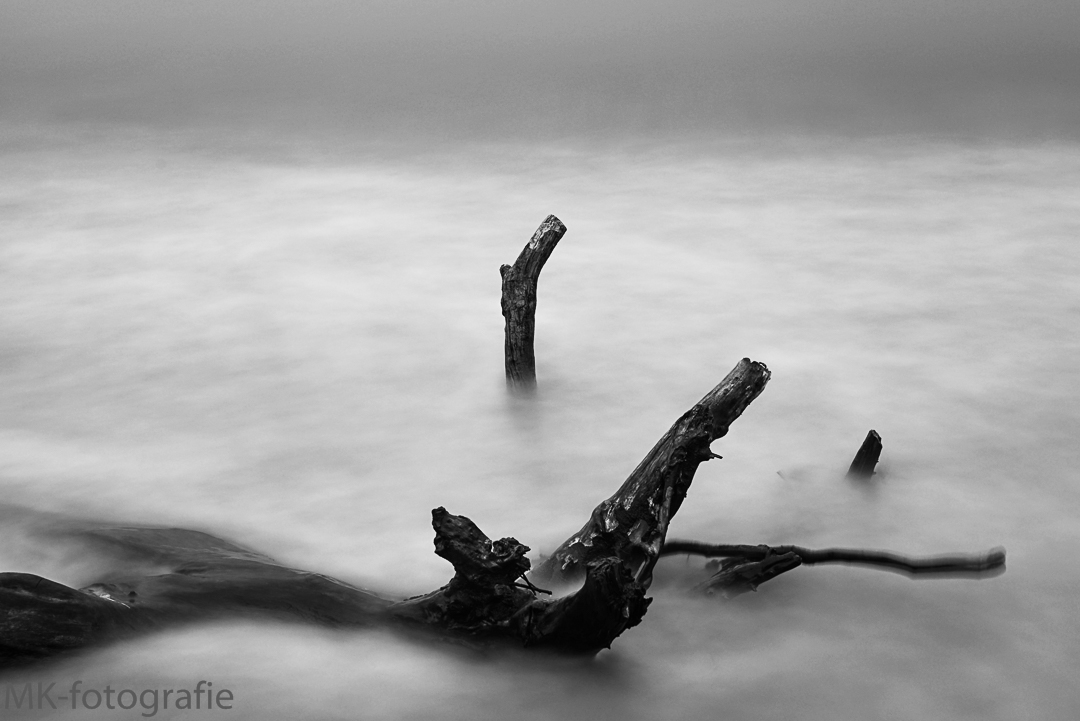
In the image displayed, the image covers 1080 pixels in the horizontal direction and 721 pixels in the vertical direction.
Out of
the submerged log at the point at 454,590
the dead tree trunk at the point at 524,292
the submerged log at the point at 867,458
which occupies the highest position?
the dead tree trunk at the point at 524,292

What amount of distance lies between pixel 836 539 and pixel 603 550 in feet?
3.45

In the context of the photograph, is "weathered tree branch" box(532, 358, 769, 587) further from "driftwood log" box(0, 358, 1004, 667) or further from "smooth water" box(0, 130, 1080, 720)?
"smooth water" box(0, 130, 1080, 720)

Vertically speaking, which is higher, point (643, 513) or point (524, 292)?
point (524, 292)

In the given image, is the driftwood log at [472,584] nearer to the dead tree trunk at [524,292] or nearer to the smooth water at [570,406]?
the smooth water at [570,406]

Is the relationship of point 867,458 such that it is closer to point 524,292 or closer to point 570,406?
point 570,406

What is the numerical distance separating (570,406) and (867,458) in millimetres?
1351

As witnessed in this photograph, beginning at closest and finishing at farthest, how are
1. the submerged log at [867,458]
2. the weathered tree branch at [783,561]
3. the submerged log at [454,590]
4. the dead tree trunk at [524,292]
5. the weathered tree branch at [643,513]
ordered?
the submerged log at [454,590] → the weathered tree branch at [643,513] → the weathered tree branch at [783,561] → the submerged log at [867,458] → the dead tree trunk at [524,292]

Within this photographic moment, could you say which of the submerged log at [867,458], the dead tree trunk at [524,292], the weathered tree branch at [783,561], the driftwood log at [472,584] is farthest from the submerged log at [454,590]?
the dead tree trunk at [524,292]

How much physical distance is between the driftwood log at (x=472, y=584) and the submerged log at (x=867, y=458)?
749 millimetres

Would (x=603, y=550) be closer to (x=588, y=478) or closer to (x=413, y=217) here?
(x=588, y=478)

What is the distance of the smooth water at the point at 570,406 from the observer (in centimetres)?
277

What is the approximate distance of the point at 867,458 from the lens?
395 cm

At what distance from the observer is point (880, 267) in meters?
6.89

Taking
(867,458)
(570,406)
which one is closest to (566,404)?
(570,406)
